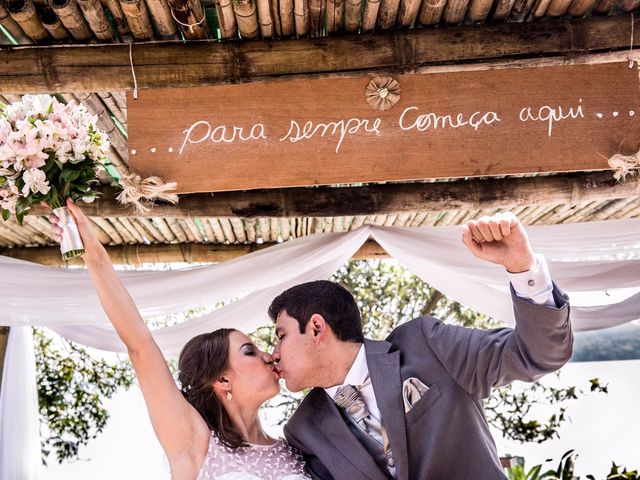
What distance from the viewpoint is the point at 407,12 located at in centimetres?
279

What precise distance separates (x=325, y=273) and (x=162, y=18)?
2097 millimetres

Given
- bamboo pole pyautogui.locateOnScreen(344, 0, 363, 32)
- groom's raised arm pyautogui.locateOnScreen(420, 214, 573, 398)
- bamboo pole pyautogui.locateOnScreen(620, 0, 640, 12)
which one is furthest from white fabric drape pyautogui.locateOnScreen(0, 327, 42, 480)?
bamboo pole pyautogui.locateOnScreen(620, 0, 640, 12)

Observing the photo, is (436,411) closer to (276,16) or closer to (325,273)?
(276,16)

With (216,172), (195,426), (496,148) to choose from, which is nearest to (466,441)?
(195,426)

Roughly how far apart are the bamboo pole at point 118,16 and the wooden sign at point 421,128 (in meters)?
0.42

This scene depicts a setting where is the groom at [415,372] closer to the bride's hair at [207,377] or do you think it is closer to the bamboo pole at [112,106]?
the bride's hair at [207,377]

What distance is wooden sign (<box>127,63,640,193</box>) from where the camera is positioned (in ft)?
9.71

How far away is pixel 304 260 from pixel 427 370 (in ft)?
6.24

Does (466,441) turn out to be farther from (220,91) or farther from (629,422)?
(629,422)

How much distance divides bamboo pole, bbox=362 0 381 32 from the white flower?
135cm

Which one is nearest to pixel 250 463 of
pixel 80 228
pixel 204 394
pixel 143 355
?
pixel 204 394

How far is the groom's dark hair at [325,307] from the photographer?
8.84 feet

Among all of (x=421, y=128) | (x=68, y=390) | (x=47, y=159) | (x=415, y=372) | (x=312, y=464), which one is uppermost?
(x=421, y=128)

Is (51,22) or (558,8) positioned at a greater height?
(51,22)
